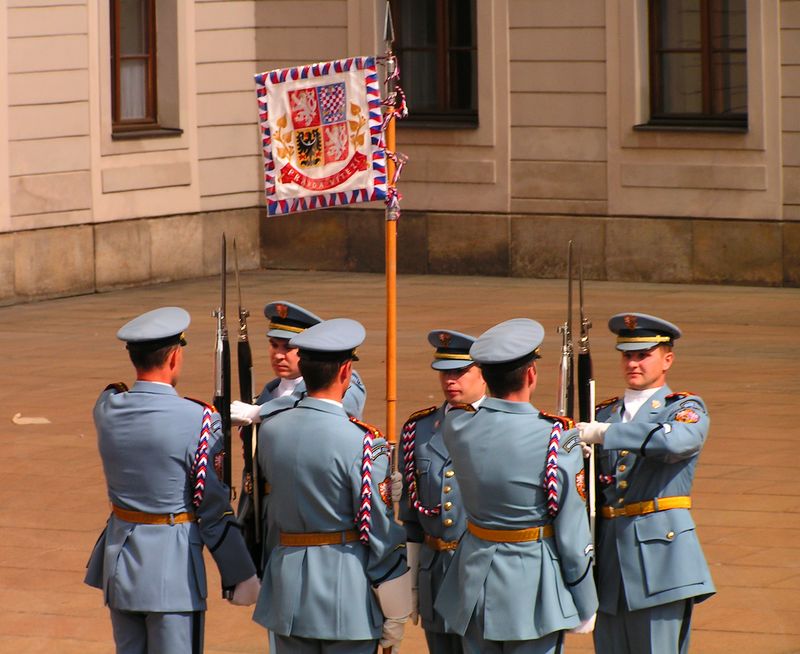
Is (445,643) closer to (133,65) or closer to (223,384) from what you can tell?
(223,384)

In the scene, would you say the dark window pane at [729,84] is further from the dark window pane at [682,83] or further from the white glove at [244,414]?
the white glove at [244,414]

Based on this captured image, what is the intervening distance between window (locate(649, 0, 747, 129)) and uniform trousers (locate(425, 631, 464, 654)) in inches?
540

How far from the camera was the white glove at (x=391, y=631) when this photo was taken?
594cm

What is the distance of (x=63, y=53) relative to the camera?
762 inches

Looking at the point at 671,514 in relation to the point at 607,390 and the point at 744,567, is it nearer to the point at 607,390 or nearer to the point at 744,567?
the point at 744,567

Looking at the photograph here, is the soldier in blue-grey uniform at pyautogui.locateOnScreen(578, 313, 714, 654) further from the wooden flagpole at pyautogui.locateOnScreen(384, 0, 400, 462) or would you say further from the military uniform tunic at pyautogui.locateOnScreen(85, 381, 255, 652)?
the wooden flagpole at pyautogui.locateOnScreen(384, 0, 400, 462)

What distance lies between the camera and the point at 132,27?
2048 centimetres

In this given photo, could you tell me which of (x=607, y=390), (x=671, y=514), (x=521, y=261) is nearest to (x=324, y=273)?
(x=521, y=261)

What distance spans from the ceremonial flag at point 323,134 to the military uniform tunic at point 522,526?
2.85 meters

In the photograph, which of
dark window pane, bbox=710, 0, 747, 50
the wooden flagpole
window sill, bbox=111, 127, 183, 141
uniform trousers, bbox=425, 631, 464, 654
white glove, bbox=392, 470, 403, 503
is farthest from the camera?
window sill, bbox=111, 127, 183, 141

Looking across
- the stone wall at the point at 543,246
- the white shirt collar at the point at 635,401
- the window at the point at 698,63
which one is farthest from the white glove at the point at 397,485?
the window at the point at 698,63

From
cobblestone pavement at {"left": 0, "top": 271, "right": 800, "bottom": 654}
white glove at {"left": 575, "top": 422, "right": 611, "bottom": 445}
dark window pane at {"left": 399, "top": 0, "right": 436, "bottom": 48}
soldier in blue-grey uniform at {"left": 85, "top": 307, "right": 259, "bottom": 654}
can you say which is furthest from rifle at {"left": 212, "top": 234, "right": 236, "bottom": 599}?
dark window pane at {"left": 399, "top": 0, "right": 436, "bottom": 48}

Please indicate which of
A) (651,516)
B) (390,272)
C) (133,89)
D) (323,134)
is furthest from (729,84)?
(651,516)

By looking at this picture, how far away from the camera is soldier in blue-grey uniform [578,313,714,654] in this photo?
6246mm
